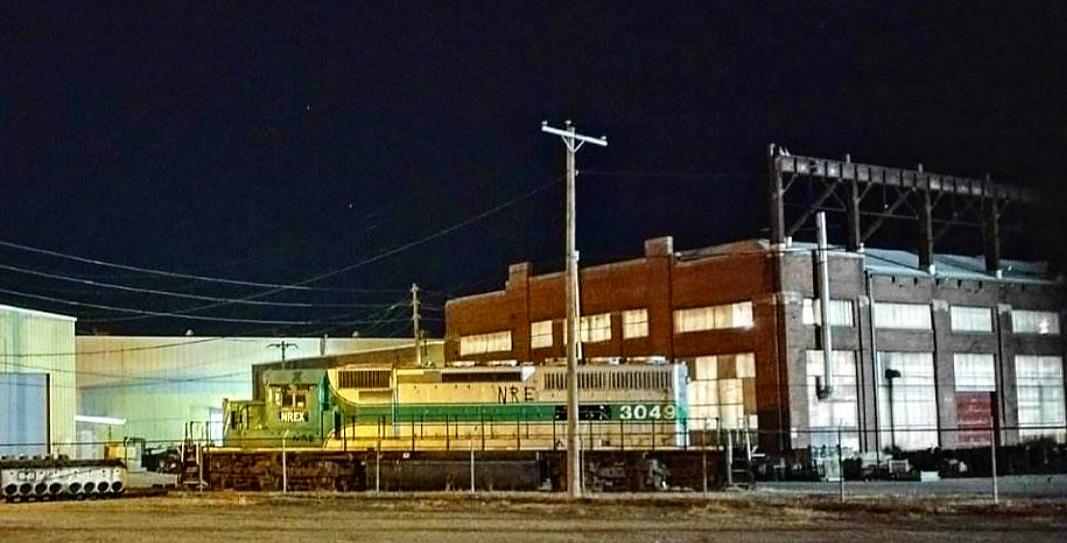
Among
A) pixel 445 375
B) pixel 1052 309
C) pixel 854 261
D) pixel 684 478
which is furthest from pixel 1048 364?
pixel 1052 309

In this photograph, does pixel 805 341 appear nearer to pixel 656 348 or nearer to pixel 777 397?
pixel 777 397

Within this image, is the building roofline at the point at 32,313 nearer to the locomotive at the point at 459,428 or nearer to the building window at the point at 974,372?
the locomotive at the point at 459,428

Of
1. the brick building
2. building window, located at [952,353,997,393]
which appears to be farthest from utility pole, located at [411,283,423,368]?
building window, located at [952,353,997,393]

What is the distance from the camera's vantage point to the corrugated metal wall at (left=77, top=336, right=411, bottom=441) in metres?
79.1

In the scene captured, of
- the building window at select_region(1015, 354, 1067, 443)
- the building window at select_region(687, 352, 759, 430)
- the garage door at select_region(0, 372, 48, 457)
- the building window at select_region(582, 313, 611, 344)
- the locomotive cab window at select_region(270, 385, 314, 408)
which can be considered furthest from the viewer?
the building window at select_region(582, 313, 611, 344)

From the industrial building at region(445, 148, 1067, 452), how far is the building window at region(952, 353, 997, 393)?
0.08 m

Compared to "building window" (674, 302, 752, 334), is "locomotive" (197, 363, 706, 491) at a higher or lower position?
lower

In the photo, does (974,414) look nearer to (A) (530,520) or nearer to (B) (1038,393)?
(B) (1038,393)

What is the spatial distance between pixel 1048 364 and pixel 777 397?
780 inches

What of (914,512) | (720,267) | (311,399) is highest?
(720,267)

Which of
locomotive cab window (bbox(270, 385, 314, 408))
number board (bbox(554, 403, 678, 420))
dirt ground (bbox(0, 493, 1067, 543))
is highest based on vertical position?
locomotive cab window (bbox(270, 385, 314, 408))

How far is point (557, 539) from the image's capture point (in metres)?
24.1

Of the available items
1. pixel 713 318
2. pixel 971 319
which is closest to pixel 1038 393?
pixel 971 319

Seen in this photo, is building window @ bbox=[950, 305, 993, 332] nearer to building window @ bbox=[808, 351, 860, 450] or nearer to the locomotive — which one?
building window @ bbox=[808, 351, 860, 450]
